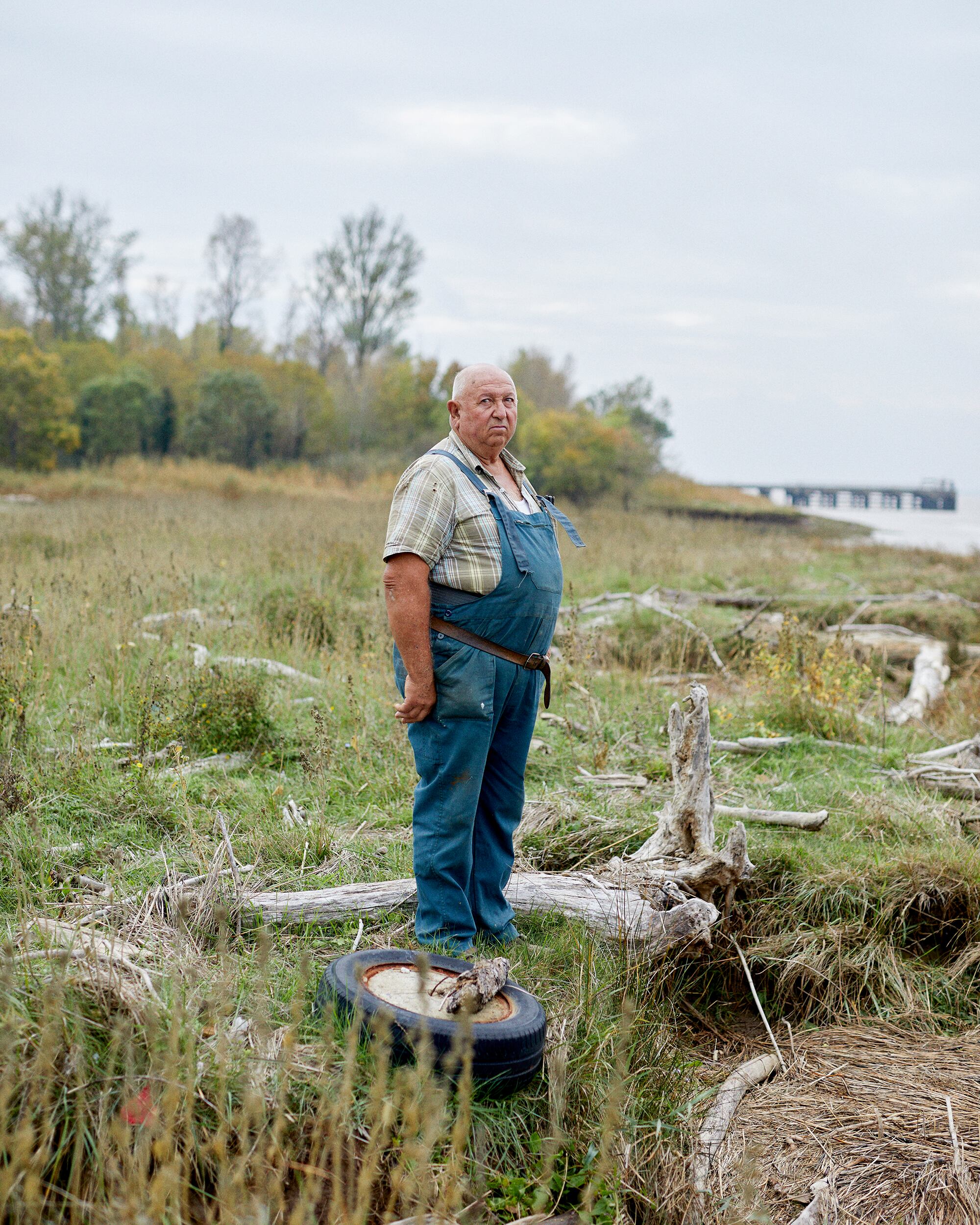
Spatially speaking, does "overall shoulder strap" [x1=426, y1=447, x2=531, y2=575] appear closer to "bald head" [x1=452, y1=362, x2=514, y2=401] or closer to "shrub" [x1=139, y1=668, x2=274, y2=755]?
"bald head" [x1=452, y1=362, x2=514, y2=401]

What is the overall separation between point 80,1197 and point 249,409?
3600 cm

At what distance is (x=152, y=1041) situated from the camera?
97.1 inches

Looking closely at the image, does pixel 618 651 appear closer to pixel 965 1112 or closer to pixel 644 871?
pixel 644 871

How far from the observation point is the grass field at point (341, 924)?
236cm

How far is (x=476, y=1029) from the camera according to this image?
290 cm

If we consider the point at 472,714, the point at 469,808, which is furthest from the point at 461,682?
the point at 469,808

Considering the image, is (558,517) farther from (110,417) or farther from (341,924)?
(110,417)

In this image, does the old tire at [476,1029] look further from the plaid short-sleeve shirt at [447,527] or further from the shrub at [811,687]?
the shrub at [811,687]

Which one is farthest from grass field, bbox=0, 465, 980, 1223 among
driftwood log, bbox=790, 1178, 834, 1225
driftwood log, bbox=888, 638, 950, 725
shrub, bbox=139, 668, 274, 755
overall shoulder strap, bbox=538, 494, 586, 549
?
overall shoulder strap, bbox=538, 494, 586, 549

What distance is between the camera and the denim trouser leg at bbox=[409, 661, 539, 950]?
3.60 m

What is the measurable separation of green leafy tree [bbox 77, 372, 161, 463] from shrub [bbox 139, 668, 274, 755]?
30.1 m

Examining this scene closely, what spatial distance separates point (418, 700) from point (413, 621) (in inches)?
11.5

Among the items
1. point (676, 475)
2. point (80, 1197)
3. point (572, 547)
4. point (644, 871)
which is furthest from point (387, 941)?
point (676, 475)

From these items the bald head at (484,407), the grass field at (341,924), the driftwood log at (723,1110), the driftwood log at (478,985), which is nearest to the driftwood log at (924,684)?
the grass field at (341,924)
